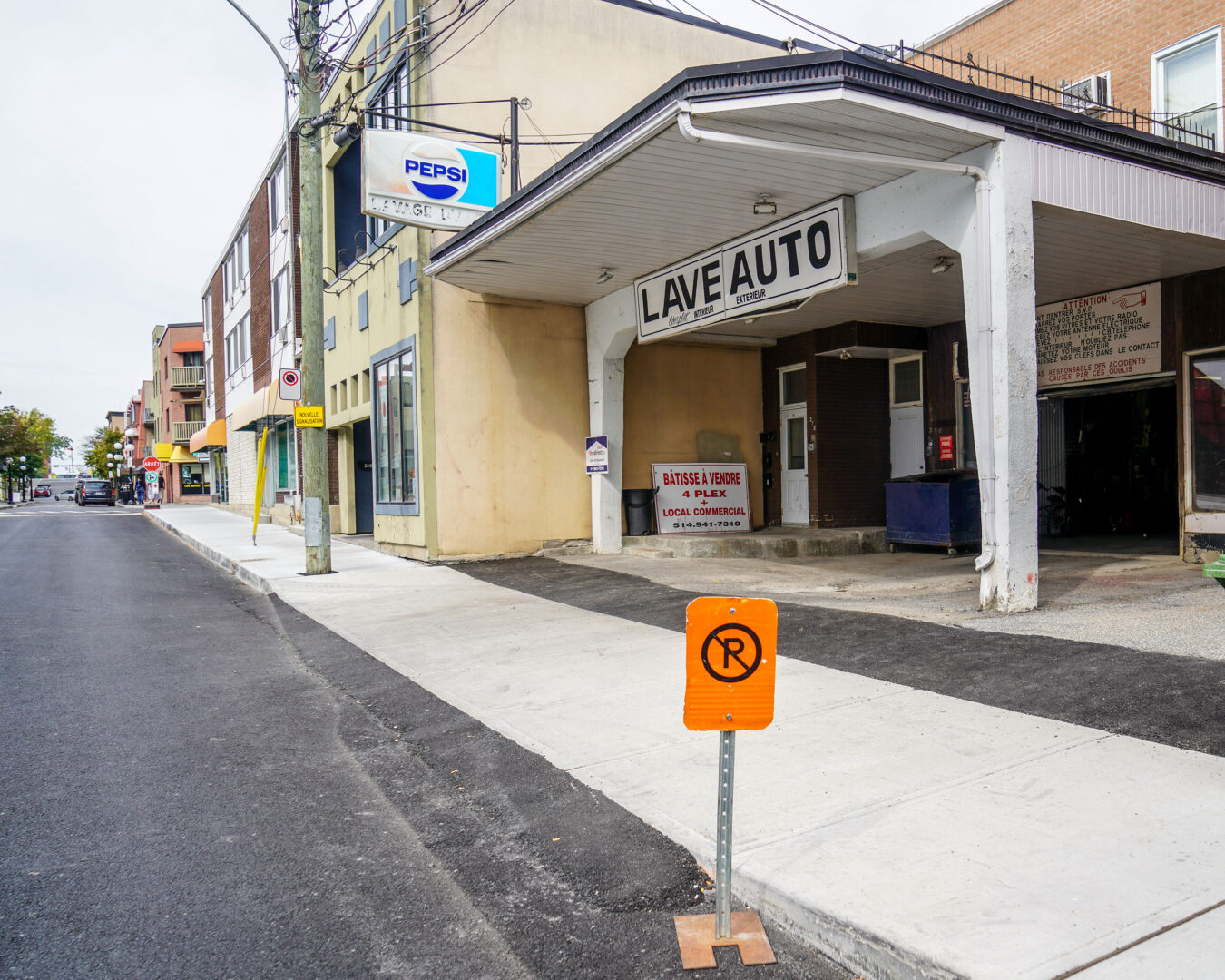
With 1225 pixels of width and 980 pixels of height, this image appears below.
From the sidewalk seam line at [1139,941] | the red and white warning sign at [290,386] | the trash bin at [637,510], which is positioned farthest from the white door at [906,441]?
the sidewalk seam line at [1139,941]

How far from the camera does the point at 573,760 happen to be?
4832mm

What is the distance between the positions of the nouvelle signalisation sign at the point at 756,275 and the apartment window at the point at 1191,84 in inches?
271

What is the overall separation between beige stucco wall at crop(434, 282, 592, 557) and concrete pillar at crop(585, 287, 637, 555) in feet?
0.88

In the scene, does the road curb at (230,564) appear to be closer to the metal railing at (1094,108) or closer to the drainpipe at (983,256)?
the drainpipe at (983,256)

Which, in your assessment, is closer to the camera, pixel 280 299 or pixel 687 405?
pixel 687 405

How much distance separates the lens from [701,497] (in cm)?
1672

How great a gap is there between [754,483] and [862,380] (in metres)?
2.81

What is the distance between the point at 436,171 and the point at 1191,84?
37.9 feet

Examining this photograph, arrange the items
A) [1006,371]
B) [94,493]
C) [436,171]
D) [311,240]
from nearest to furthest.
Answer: [1006,371], [311,240], [436,171], [94,493]

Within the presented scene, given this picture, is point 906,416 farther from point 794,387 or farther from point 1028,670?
point 1028,670

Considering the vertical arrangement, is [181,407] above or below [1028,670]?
above

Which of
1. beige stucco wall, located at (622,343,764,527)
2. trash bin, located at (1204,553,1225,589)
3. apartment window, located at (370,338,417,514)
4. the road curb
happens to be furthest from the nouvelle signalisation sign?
the road curb

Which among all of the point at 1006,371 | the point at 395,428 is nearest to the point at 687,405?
the point at 395,428

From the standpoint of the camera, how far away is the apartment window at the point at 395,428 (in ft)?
49.2
